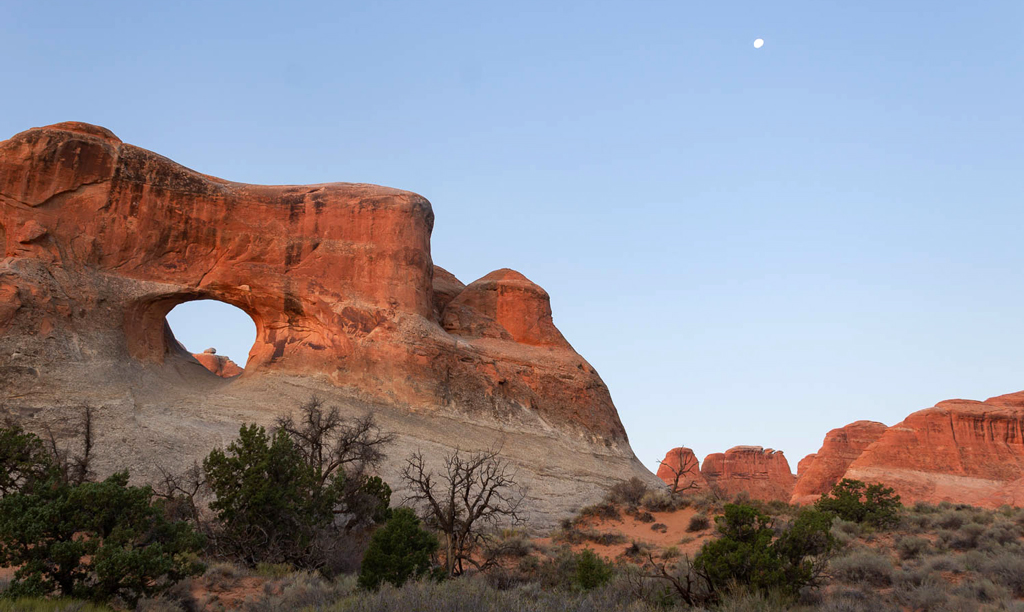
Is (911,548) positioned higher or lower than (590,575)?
higher

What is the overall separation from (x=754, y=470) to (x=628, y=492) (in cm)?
6842

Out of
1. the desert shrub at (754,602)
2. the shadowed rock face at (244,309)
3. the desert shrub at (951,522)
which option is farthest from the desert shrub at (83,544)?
the desert shrub at (951,522)

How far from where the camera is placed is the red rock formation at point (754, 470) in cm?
9169

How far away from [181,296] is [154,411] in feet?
22.1

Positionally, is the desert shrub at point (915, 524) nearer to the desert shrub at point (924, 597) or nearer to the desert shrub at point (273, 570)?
the desert shrub at point (924, 597)

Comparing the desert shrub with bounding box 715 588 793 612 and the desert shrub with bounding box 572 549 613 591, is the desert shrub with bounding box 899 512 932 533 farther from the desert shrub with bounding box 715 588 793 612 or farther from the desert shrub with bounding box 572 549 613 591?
the desert shrub with bounding box 715 588 793 612

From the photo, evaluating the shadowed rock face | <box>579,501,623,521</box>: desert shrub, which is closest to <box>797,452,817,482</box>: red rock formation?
the shadowed rock face

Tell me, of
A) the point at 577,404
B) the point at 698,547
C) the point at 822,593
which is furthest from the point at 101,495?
the point at 577,404

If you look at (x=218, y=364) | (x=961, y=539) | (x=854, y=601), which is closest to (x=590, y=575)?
(x=854, y=601)

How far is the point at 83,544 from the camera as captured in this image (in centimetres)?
1116

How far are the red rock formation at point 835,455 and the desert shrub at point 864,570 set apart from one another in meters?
66.2

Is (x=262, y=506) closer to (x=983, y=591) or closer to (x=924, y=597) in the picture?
(x=924, y=597)

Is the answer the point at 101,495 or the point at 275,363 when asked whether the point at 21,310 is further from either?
the point at 101,495

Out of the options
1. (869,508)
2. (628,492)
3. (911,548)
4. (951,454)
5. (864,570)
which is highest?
(951,454)
